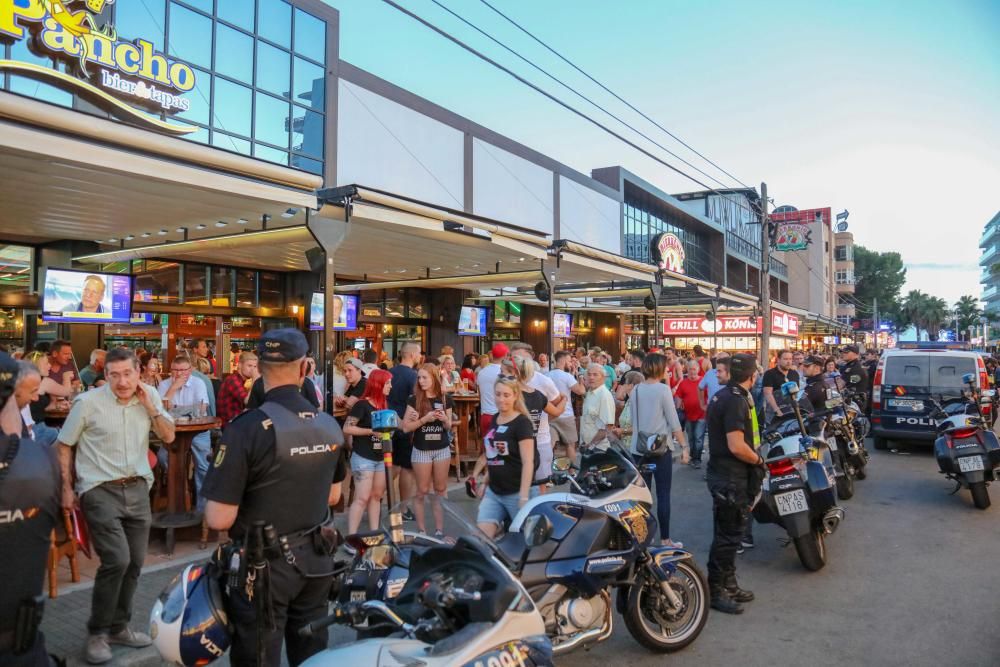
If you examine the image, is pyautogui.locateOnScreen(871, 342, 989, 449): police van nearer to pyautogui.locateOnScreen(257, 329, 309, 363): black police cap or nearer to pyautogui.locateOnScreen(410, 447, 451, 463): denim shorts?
pyautogui.locateOnScreen(410, 447, 451, 463): denim shorts

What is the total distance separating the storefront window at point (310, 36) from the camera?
15.7 metres

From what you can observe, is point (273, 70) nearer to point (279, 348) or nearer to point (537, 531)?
point (279, 348)

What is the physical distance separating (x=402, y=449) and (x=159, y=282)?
11.0 m

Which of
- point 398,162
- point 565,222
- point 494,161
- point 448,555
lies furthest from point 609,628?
point 565,222

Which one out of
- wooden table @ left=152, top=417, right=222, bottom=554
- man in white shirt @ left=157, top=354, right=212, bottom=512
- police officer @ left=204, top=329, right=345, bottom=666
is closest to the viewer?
Result: police officer @ left=204, top=329, right=345, bottom=666

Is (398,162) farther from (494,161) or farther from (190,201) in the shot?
(190,201)

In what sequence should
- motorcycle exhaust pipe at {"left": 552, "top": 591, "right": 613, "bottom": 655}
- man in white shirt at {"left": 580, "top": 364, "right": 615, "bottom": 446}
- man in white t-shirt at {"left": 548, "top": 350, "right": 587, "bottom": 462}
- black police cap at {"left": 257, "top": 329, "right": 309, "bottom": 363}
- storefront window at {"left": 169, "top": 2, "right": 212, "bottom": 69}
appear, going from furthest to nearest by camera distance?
storefront window at {"left": 169, "top": 2, "right": 212, "bottom": 69} → man in white t-shirt at {"left": 548, "top": 350, "right": 587, "bottom": 462} → man in white shirt at {"left": 580, "top": 364, "right": 615, "bottom": 446} → motorcycle exhaust pipe at {"left": 552, "top": 591, "right": 613, "bottom": 655} → black police cap at {"left": 257, "top": 329, "right": 309, "bottom": 363}

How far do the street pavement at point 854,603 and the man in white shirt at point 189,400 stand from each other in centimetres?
155

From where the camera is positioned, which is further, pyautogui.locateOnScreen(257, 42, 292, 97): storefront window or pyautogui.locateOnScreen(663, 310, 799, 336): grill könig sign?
pyautogui.locateOnScreen(663, 310, 799, 336): grill könig sign

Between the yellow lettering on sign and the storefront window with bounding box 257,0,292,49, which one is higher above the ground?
the storefront window with bounding box 257,0,292,49

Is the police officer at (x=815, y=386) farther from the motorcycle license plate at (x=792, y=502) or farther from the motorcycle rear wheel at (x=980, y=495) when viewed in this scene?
the motorcycle license plate at (x=792, y=502)

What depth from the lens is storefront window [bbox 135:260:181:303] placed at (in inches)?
589

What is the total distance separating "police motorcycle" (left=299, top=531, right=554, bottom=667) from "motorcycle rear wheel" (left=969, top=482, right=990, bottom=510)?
766cm

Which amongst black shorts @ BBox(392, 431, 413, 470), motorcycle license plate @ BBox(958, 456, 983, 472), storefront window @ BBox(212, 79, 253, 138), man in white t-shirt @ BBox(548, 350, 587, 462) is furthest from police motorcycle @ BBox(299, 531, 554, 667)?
storefront window @ BBox(212, 79, 253, 138)
